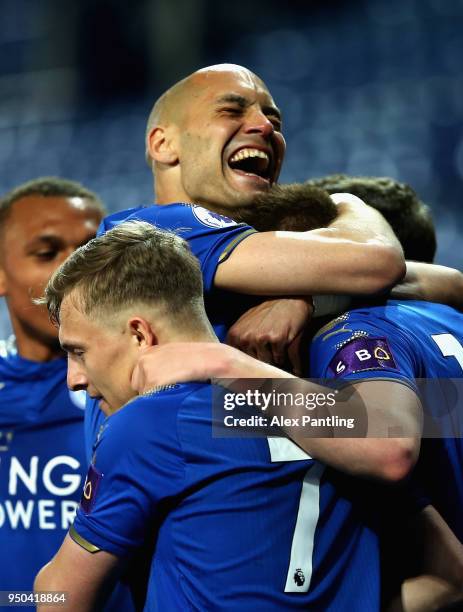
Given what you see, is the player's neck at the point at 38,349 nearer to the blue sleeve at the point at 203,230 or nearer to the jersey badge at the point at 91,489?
the blue sleeve at the point at 203,230

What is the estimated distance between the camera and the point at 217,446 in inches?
64.0

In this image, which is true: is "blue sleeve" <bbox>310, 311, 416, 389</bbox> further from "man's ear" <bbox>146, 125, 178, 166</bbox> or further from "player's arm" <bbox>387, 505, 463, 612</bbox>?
"man's ear" <bbox>146, 125, 178, 166</bbox>

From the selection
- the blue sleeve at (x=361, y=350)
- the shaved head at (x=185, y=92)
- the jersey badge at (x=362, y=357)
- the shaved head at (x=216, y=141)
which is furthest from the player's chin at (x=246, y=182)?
the jersey badge at (x=362, y=357)

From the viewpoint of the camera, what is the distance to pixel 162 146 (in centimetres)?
271

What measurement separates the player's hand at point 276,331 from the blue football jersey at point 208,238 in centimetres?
11

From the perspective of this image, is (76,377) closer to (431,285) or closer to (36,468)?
(431,285)

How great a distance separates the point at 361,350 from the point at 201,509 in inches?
19.3

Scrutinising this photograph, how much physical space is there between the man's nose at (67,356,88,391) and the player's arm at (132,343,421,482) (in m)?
0.14

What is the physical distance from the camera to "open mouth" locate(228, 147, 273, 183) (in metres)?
2.58

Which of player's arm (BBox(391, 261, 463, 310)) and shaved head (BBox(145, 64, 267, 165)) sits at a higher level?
shaved head (BBox(145, 64, 267, 165))

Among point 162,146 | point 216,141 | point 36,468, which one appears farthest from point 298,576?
point 36,468

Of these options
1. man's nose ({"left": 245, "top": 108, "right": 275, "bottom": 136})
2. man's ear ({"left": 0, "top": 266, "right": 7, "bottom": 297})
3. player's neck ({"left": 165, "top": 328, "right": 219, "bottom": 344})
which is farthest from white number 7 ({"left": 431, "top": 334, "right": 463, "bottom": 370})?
man's ear ({"left": 0, "top": 266, "right": 7, "bottom": 297})

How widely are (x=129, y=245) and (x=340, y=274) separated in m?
0.48

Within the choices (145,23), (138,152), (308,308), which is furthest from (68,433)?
(145,23)
